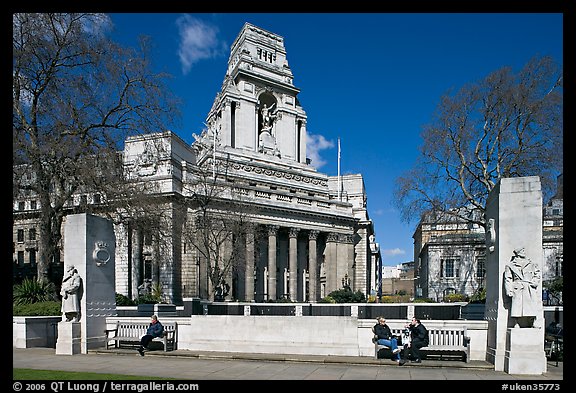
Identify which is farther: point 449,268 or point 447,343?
point 449,268

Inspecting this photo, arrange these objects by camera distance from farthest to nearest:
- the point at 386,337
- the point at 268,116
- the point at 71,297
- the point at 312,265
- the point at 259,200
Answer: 1. the point at 268,116
2. the point at 312,265
3. the point at 259,200
4. the point at 71,297
5. the point at 386,337

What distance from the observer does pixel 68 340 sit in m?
16.8

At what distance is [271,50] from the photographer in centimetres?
8612

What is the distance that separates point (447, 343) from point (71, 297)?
43.6 feet

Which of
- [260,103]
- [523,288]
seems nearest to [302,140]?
[260,103]

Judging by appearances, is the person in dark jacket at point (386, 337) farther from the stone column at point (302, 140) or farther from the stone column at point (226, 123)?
the stone column at point (302, 140)

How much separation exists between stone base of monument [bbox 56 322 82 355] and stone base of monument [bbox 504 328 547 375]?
14.1 meters

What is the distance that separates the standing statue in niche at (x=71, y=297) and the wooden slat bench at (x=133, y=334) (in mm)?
1375

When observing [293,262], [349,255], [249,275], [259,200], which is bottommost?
[249,275]

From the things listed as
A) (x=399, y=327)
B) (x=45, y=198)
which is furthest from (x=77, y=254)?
(x=399, y=327)

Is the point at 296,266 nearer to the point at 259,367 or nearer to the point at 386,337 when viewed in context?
the point at 386,337

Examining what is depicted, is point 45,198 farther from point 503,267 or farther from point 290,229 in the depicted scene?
point 290,229

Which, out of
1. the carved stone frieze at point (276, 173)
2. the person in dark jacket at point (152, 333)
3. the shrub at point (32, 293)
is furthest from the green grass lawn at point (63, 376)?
the carved stone frieze at point (276, 173)

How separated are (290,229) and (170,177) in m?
19.9
